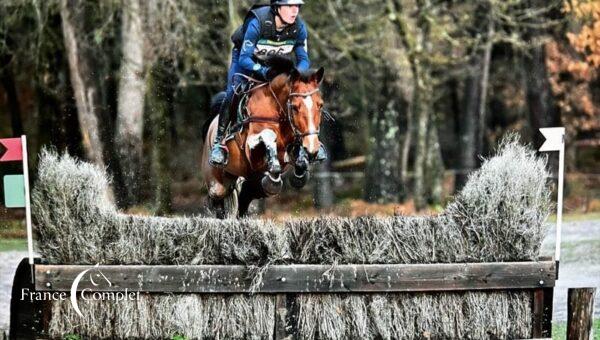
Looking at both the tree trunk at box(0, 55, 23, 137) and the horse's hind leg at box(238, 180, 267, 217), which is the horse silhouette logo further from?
the tree trunk at box(0, 55, 23, 137)

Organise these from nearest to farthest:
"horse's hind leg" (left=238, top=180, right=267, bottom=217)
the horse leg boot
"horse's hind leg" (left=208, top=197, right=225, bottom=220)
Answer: the horse leg boot
"horse's hind leg" (left=238, top=180, right=267, bottom=217)
"horse's hind leg" (left=208, top=197, right=225, bottom=220)

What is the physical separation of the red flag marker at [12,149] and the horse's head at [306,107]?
2801mm

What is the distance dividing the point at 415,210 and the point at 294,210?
11.7 feet

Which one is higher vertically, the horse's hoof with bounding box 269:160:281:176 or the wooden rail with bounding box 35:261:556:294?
the horse's hoof with bounding box 269:160:281:176

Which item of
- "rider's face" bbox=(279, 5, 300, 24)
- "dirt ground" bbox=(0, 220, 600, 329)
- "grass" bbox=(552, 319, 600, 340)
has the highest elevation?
"rider's face" bbox=(279, 5, 300, 24)

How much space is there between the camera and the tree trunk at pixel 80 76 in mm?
20766

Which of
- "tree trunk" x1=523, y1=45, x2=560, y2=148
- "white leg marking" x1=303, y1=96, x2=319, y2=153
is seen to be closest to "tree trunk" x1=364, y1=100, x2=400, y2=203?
"tree trunk" x1=523, y1=45, x2=560, y2=148

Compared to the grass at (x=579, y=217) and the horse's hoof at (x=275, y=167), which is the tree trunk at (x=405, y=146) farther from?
the horse's hoof at (x=275, y=167)

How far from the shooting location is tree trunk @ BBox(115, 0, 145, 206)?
21031mm

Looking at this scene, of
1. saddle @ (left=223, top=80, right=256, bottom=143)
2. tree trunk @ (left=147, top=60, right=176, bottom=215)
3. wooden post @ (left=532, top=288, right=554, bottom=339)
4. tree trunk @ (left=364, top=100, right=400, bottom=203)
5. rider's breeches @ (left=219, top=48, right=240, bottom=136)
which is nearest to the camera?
wooden post @ (left=532, top=288, right=554, bottom=339)

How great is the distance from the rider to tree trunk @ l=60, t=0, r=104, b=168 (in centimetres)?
925

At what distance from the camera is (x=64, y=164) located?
9336 millimetres

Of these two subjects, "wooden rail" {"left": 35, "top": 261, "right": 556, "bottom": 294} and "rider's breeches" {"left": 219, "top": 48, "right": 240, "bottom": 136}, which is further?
"rider's breeches" {"left": 219, "top": 48, "right": 240, "bottom": 136}

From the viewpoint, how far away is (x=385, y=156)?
89.4 ft
